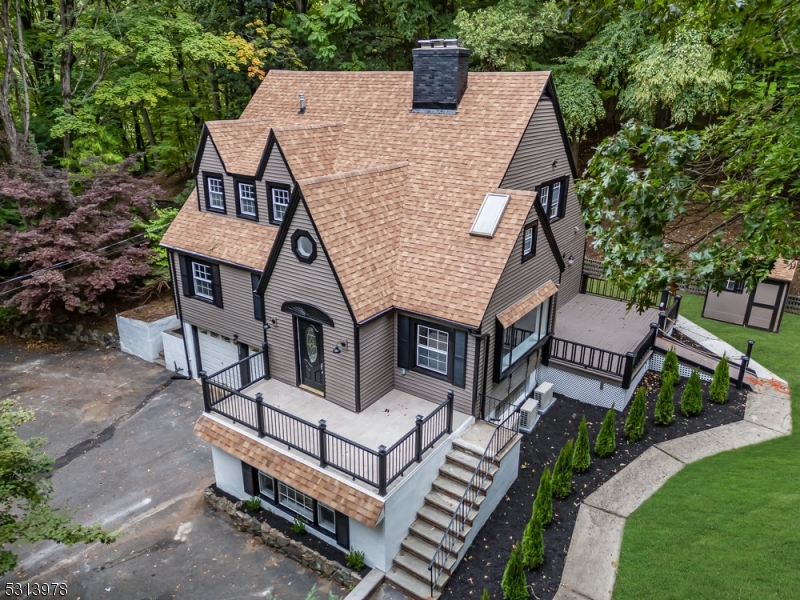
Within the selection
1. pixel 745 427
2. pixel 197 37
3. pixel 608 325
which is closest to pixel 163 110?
pixel 197 37

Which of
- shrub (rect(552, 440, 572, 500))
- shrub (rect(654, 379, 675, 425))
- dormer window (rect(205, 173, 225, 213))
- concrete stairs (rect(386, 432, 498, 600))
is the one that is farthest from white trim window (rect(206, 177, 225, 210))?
shrub (rect(654, 379, 675, 425))

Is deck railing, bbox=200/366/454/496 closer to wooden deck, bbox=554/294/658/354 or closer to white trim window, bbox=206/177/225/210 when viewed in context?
white trim window, bbox=206/177/225/210

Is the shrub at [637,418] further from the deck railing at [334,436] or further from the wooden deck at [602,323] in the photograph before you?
the deck railing at [334,436]

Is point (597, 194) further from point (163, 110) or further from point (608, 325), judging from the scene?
point (163, 110)

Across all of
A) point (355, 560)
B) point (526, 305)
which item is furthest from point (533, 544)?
point (526, 305)

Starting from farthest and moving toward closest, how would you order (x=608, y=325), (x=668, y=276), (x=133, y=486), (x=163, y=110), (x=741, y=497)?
(x=163, y=110) → (x=608, y=325) → (x=133, y=486) → (x=741, y=497) → (x=668, y=276)
